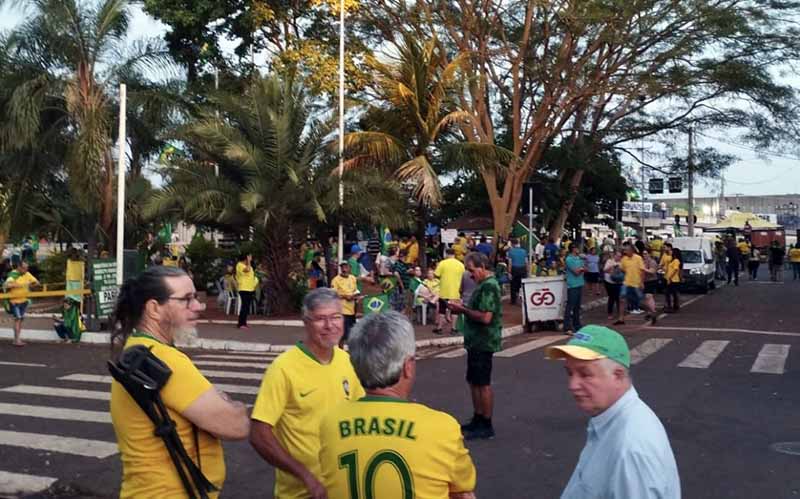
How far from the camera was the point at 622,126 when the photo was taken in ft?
109

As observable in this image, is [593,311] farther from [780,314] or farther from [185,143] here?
[185,143]

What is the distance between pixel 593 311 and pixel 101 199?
13473 millimetres

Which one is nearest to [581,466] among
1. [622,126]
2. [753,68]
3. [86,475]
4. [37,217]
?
[86,475]

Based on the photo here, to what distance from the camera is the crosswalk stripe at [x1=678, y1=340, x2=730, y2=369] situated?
13.0 metres

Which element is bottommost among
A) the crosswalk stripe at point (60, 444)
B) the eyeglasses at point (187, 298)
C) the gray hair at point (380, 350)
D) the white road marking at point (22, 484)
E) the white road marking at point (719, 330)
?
the white road marking at point (22, 484)

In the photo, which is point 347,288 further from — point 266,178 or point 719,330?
point 719,330

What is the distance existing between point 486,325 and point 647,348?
316 inches

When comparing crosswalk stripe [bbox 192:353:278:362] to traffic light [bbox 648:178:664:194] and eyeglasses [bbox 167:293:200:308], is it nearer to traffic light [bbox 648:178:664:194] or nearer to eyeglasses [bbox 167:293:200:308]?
eyeglasses [bbox 167:293:200:308]

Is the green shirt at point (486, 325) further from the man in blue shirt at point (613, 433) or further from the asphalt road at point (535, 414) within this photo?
the man in blue shirt at point (613, 433)

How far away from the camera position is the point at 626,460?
2.70 metres

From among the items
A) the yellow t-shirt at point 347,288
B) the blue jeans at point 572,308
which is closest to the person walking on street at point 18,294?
the yellow t-shirt at point 347,288

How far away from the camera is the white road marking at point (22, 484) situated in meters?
6.77

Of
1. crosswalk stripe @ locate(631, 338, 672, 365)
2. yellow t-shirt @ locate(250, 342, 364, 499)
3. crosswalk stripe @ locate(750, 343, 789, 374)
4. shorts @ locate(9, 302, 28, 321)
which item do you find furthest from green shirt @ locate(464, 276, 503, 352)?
shorts @ locate(9, 302, 28, 321)

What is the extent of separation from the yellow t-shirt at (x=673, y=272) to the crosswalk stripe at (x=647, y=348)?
631cm
